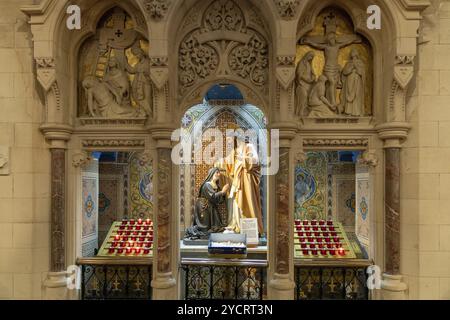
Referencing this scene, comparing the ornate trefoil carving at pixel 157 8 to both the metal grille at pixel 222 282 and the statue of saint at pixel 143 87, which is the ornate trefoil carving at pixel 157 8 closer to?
the statue of saint at pixel 143 87

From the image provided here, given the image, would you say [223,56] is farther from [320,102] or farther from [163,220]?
[163,220]

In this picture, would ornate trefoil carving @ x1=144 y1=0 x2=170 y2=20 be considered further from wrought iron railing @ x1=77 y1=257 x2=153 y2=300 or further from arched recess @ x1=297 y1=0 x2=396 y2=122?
wrought iron railing @ x1=77 y1=257 x2=153 y2=300

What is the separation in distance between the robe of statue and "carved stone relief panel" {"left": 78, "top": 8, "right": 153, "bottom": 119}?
3.08 metres

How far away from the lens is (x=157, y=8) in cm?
492

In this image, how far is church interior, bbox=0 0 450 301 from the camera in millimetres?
4961

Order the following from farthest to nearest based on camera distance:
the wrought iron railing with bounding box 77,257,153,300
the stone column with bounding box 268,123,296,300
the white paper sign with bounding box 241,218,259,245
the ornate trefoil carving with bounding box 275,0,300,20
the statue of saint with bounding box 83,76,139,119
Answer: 1. the white paper sign with bounding box 241,218,259,245
2. the wrought iron railing with bounding box 77,257,153,300
3. the statue of saint with bounding box 83,76,139,119
4. the stone column with bounding box 268,123,296,300
5. the ornate trefoil carving with bounding box 275,0,300,20

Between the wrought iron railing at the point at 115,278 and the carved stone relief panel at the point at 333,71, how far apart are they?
2.98 meters

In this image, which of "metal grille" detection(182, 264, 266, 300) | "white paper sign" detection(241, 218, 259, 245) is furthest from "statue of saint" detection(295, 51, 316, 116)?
"white paper sign" detection(241, 218, 259, 245)

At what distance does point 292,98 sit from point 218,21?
1.44 metres

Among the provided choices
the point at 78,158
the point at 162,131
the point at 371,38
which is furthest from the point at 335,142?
the point at 78,158

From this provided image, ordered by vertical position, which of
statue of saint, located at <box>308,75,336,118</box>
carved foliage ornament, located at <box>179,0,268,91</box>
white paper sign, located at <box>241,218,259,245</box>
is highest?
carved foliage ornament, located at <box>179,0,268,91</box>

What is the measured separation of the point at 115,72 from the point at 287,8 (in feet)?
7.65

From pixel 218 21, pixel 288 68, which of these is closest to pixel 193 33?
pixel 218 21

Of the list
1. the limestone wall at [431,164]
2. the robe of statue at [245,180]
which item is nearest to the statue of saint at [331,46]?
the limestone wall at [431,164]
